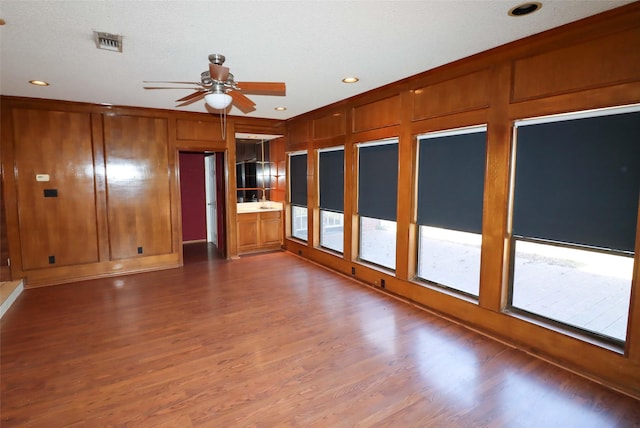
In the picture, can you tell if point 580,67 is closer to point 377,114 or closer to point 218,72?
point 377,114

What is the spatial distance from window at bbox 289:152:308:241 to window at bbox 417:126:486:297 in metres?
2.89

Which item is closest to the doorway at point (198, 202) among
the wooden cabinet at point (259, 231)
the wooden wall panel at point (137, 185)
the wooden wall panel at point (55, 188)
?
the wooden cabinet at point (259, 231)

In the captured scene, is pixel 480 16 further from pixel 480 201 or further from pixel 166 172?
pixel 166 172

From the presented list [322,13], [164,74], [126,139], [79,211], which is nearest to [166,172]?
[126,139]

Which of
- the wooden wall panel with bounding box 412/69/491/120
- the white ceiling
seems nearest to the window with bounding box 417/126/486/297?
the wooden wall panel with bounding box 412/69/491/120

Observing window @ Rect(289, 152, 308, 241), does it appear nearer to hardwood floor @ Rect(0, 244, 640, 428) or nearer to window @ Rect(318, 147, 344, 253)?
window @ Rect(318, 147, 344, 253)

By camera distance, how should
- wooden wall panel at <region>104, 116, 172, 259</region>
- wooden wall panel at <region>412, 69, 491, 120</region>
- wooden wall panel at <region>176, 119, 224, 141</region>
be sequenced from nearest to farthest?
wooden wall panel at <region>412, 69, 491, 120</region>
wooden wall panel at <region>104, 116, 172, 259</region>
wooden wall panel at <region>176, 119, 224, 141</region>

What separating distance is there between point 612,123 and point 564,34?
807mm

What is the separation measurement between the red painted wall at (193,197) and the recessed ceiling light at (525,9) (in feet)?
22.7

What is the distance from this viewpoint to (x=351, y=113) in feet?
16.1

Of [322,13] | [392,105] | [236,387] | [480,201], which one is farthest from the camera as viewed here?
[392,105]

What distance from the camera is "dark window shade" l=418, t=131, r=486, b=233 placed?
11.0ft

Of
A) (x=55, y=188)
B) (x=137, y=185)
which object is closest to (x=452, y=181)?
(x=137, y=185)

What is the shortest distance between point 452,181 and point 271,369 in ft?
8.68
